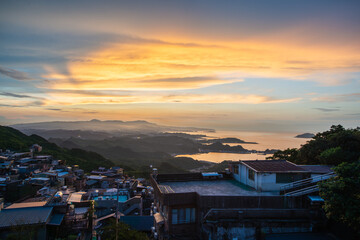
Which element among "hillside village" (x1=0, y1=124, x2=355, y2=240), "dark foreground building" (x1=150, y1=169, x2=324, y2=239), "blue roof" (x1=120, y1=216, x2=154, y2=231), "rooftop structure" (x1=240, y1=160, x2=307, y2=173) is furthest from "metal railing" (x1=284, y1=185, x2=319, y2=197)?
"blue roof" (x1=120, y1=216, x2=154, y2=231)

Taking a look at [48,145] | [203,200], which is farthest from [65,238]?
[48,145]

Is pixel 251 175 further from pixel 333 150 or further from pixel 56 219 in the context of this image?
pixel 56 219

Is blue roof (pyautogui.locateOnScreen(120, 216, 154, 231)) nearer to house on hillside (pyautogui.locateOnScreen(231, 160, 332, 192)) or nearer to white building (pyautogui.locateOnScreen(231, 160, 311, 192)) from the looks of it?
house on hillside (pyautogui.locateOnScreen(231, 160, 332, 192))

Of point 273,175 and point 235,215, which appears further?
point 273,175

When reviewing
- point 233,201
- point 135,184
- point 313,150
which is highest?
point 313,150

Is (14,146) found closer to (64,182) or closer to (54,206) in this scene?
(64,182)

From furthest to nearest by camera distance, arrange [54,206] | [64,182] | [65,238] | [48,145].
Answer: [48,145], [64,182], [54,206], [65,238]

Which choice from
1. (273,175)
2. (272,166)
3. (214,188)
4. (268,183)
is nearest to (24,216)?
(214,188)
